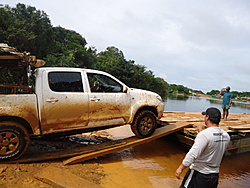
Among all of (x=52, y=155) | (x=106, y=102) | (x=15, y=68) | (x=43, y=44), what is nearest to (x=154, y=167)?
(x=106, y=102)

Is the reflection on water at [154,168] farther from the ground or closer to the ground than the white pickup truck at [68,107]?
closer to the ground

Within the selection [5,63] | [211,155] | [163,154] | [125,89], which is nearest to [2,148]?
[5,63]

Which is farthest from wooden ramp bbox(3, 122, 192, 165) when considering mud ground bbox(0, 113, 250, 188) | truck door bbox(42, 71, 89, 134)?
truck door bbox(42, 71, 89, 134)

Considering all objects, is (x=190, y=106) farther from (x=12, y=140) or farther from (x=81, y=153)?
(x=12, y=140)

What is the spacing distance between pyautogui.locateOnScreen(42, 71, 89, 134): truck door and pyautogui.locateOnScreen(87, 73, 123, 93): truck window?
1.12 feet

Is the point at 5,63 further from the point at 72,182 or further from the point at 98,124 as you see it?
the point at 72,182

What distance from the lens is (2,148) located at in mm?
3238

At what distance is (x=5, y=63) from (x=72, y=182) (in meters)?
3.03

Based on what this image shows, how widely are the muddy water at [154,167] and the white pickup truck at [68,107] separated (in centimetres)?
78

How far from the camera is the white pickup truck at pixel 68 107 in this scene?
10.8ft

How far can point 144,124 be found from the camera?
4836 millimetres

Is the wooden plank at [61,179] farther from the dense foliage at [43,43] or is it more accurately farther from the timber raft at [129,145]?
the dense foliage at [43,43]

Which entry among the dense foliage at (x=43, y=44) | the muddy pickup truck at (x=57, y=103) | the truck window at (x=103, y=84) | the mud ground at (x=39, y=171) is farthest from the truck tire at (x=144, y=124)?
the dense foliage at (x=43, y=44)

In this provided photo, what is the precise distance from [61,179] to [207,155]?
249cm
